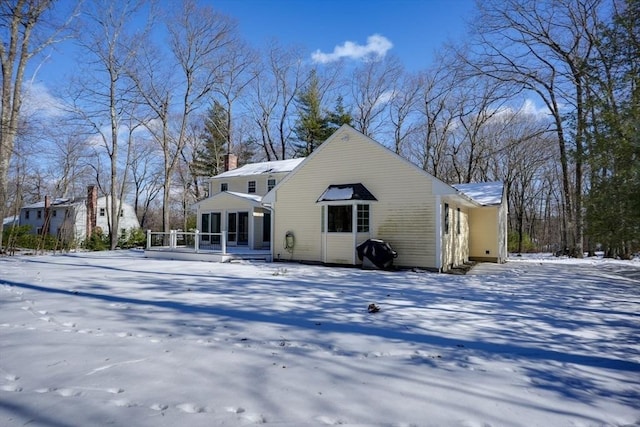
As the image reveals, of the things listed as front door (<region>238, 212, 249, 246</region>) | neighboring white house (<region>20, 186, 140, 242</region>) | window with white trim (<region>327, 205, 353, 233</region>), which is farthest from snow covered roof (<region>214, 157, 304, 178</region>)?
neighboring white house (<region>20, 186, 140, 242</region>)

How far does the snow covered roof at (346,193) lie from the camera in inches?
503

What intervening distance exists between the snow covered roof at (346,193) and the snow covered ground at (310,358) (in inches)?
226

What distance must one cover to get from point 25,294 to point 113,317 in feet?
9.40

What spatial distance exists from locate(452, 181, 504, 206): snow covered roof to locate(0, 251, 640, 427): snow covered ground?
896cm

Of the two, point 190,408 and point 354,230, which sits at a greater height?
point 354,230

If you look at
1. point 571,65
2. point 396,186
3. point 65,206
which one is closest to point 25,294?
point 396,186

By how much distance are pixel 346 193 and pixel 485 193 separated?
7765mm

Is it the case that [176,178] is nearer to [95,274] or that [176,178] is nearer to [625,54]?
[95,274]

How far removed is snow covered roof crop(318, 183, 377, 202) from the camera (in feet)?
41.9

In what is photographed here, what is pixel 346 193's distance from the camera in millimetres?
13008

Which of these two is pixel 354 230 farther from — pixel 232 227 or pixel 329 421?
pixel 329 421

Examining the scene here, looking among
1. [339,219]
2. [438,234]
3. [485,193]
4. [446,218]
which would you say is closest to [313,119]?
[485,193]

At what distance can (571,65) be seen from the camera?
19.3 metres

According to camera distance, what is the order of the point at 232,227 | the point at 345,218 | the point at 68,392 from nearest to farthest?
the point at 68,392, the point at 345,218, the point at 232,227
